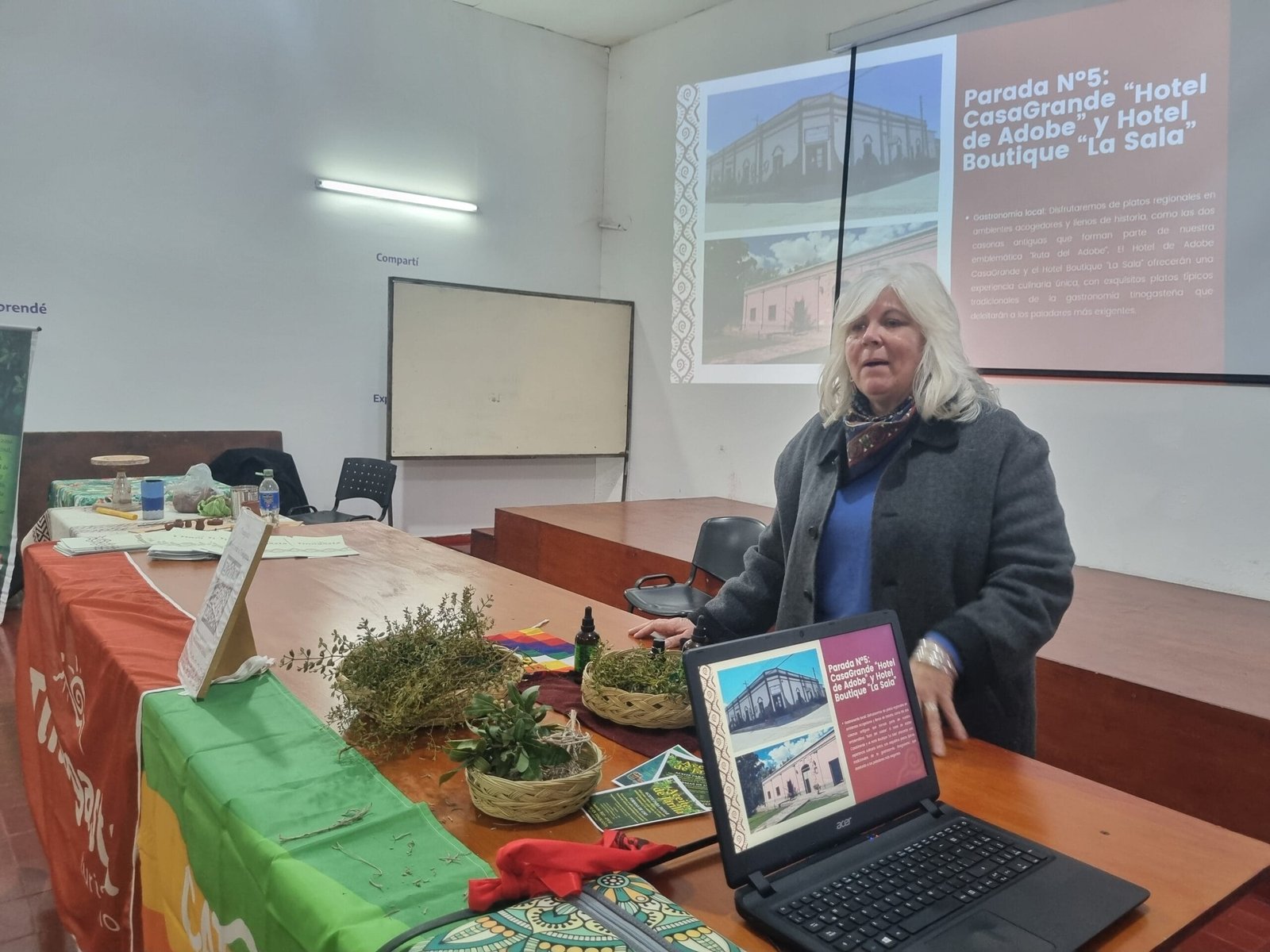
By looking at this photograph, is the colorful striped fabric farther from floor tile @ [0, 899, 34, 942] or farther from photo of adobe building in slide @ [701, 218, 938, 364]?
photo of adobe building in slide @ [701, 218, 938, 364]

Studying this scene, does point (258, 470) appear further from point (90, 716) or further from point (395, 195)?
point (90, 716)

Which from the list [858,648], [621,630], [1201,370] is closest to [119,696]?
[621,630]

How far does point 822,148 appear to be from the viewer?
486cm

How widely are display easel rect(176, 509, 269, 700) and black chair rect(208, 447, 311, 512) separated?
142 inches

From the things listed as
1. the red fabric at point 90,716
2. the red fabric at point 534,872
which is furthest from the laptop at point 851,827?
the red fabric at point 90,716

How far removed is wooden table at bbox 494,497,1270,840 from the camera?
2094mm

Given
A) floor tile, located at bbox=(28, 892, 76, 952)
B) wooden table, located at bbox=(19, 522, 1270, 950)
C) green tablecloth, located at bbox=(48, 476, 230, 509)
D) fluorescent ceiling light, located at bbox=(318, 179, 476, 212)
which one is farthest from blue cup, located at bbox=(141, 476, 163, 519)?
fluorescent ceiling light, located at bbox=(318, 179, 476, 212)

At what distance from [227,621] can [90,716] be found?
495mm

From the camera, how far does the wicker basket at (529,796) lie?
3.21 feet

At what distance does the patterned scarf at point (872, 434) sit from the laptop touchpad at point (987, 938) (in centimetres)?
85

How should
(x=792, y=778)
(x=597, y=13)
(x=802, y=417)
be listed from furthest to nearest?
(x=597, y=13) → (x=802, y=417) → (x=792, y=778)

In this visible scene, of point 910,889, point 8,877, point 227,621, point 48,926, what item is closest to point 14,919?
point 48,926

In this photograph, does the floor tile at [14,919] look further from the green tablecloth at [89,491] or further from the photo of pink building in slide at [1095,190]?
the photo of pink building in slide at [1095,190]

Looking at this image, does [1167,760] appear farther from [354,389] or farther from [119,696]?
[354,389]
